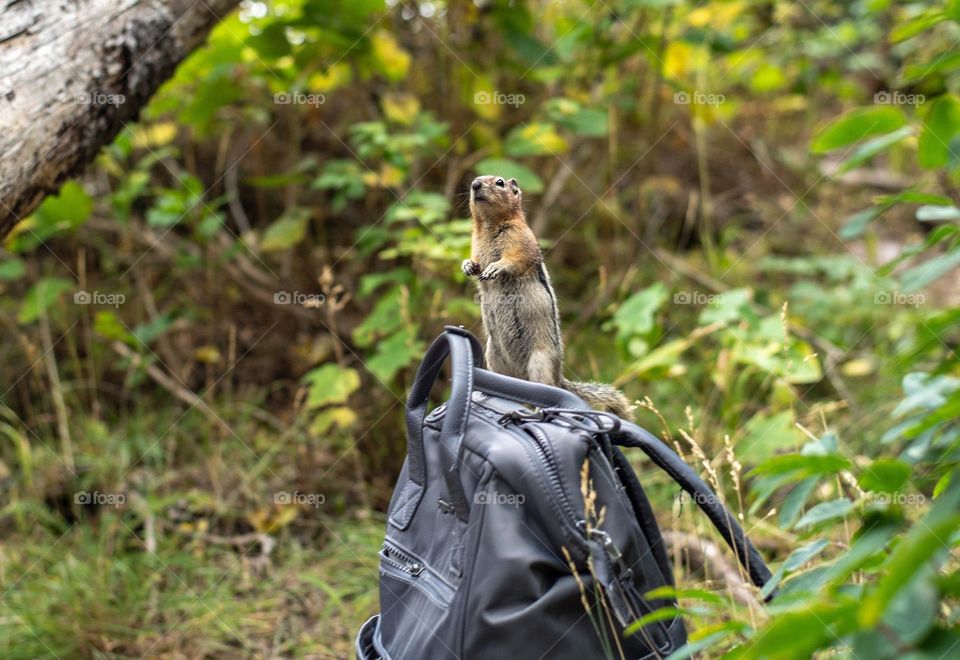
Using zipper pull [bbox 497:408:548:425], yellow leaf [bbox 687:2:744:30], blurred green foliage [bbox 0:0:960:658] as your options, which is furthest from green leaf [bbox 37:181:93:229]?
yellow leaf [bbox 687:2:744:30]

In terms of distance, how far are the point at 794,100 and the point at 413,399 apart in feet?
20.6

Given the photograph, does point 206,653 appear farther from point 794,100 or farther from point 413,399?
point 794,100

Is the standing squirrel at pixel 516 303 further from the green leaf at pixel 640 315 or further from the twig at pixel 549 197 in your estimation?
the twig at pixel 549 197

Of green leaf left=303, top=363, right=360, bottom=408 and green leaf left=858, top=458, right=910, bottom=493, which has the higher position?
green leaf left=858, top=458, right=910, bottom=493

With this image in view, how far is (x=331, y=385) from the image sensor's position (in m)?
3.97

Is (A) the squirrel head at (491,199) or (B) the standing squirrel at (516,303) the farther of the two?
(A) the squirrel head at (491,199)

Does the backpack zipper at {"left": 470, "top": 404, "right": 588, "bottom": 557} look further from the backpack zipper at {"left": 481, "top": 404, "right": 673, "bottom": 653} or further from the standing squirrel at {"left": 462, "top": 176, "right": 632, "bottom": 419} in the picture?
the standing squirrel at {"left": 462, "top": 176, "right": 632, "bottom": 419}

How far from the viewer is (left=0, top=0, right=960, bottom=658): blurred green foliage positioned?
3.68 m

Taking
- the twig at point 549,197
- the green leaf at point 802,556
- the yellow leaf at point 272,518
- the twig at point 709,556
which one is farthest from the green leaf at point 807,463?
the twig at point 549,197

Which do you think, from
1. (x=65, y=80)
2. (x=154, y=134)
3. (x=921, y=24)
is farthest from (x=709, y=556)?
(x=154, y=134)

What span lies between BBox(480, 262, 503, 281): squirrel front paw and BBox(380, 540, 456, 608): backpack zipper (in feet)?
2.45

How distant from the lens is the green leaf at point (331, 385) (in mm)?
3914

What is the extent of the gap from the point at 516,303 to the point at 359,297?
8.14 feet

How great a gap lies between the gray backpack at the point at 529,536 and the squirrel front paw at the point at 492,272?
0.39m
